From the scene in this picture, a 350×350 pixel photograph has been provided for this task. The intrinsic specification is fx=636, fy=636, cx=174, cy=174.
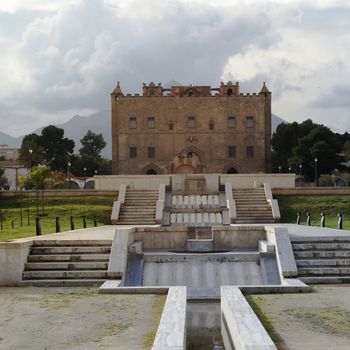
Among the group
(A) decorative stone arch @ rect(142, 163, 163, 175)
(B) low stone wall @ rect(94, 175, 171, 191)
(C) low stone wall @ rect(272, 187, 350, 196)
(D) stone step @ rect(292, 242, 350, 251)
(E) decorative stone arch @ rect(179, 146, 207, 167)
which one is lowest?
(D) stone step @ rect(292, 242, 350, 251)

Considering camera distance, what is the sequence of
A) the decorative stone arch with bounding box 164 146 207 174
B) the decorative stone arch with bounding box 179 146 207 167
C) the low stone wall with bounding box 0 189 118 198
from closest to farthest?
the low stone wall with bounding box 0 189 118 198
the decorative stone arch with bounding box 164 146 207 174
the decorative stone arch with bounding box 179 146 207 167

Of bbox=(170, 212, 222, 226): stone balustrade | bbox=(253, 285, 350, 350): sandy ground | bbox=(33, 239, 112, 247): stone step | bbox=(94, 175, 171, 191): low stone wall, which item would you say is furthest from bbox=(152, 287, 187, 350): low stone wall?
bbox=(94, 175, 171, 191): low stone wall

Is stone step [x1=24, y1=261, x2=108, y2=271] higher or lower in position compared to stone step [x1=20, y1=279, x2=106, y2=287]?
higher

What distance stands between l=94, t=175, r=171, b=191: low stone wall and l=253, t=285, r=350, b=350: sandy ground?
17.6 meters

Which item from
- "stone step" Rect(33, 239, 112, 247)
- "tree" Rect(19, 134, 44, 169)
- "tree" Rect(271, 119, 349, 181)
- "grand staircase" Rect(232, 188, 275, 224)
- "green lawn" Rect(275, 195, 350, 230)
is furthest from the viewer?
"tree" Rect(19, 134, 44, 169)

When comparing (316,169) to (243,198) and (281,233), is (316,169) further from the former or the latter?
(281,233)

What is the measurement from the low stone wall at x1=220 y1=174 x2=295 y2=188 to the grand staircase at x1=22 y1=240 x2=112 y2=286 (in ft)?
51.0

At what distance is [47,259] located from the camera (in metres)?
11.9

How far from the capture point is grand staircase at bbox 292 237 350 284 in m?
11.0

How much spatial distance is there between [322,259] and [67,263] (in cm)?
473

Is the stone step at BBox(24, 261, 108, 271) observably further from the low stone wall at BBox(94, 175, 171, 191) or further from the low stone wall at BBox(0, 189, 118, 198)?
the low stone wall at BBox(0, 189, 118, 198)

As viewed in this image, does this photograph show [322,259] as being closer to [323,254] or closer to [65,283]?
[323,254]

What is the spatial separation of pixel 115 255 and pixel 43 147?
60591 millimetres

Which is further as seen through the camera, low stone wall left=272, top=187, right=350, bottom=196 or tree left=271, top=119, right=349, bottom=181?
tree left=271, top=119, right=349, bottom=181
